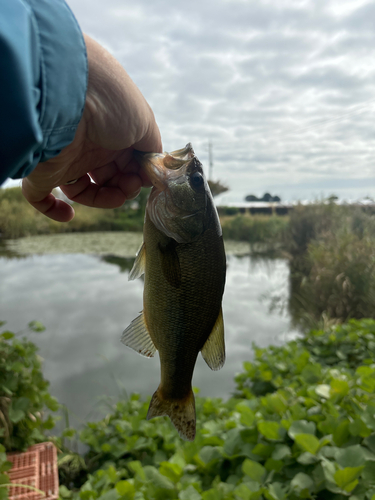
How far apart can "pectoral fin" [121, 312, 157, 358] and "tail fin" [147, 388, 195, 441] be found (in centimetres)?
14

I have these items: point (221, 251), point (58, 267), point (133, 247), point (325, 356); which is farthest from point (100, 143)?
point (133, 247)

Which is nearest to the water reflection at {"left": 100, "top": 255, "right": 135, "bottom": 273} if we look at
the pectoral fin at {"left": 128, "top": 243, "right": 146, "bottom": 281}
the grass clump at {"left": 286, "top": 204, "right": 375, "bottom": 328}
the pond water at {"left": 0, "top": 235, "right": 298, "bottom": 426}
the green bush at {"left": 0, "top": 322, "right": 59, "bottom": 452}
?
the pond water at {"left": 0, "top": 235, "right": 298, "bottom": 426}

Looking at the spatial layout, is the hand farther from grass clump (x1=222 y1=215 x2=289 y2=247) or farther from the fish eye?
grass clump (x1=222 y1=215 x2=289 y2=247)

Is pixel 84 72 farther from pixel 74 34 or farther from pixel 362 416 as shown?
pixel 362 416

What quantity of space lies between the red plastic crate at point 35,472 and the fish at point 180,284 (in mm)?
2093

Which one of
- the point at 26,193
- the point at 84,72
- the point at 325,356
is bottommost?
the point at 325,356

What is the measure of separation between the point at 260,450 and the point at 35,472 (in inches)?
66.4

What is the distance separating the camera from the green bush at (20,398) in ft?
9.13

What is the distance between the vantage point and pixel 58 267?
13.2 m

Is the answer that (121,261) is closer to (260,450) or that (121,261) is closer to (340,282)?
(340,282)

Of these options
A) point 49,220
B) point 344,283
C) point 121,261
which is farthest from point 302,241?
point 49,220

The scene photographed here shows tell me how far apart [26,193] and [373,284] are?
662 cm

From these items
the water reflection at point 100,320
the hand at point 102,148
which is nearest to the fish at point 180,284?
the hand at point 102,148

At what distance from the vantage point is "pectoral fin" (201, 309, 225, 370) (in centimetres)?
114
